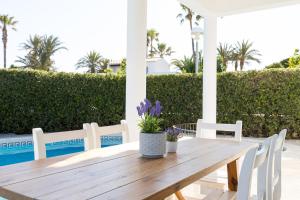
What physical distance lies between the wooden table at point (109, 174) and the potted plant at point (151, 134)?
2.2 inches

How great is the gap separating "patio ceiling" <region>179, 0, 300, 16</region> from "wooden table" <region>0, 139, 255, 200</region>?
315 centimetres

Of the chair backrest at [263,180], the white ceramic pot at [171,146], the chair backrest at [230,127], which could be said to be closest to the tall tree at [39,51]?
the chair backrest at [230,127]

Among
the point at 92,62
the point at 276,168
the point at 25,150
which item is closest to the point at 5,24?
the point at 92,62

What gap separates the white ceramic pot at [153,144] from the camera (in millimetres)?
1767

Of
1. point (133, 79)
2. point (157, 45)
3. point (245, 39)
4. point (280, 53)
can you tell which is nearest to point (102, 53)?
point (157, 45)

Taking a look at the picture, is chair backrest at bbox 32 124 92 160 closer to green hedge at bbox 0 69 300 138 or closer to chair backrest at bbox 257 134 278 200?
chair backrest at bbox 257 134 278 200

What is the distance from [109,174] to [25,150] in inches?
228

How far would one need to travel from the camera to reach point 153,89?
841 cm

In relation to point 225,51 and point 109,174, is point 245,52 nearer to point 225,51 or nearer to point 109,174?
point 225,51

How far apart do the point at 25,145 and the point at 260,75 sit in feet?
18.6

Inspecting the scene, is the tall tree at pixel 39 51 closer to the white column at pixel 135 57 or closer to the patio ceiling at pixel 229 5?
the patio ceiling at pixel 229 5

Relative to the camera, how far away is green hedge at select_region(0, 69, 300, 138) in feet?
24.3

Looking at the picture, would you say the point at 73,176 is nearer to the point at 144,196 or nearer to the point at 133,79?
the point at 144,196

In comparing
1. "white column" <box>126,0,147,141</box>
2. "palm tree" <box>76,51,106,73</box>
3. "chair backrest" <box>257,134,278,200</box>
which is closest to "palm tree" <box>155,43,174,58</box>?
"palm tree" <box>76,51,106,73</box>
